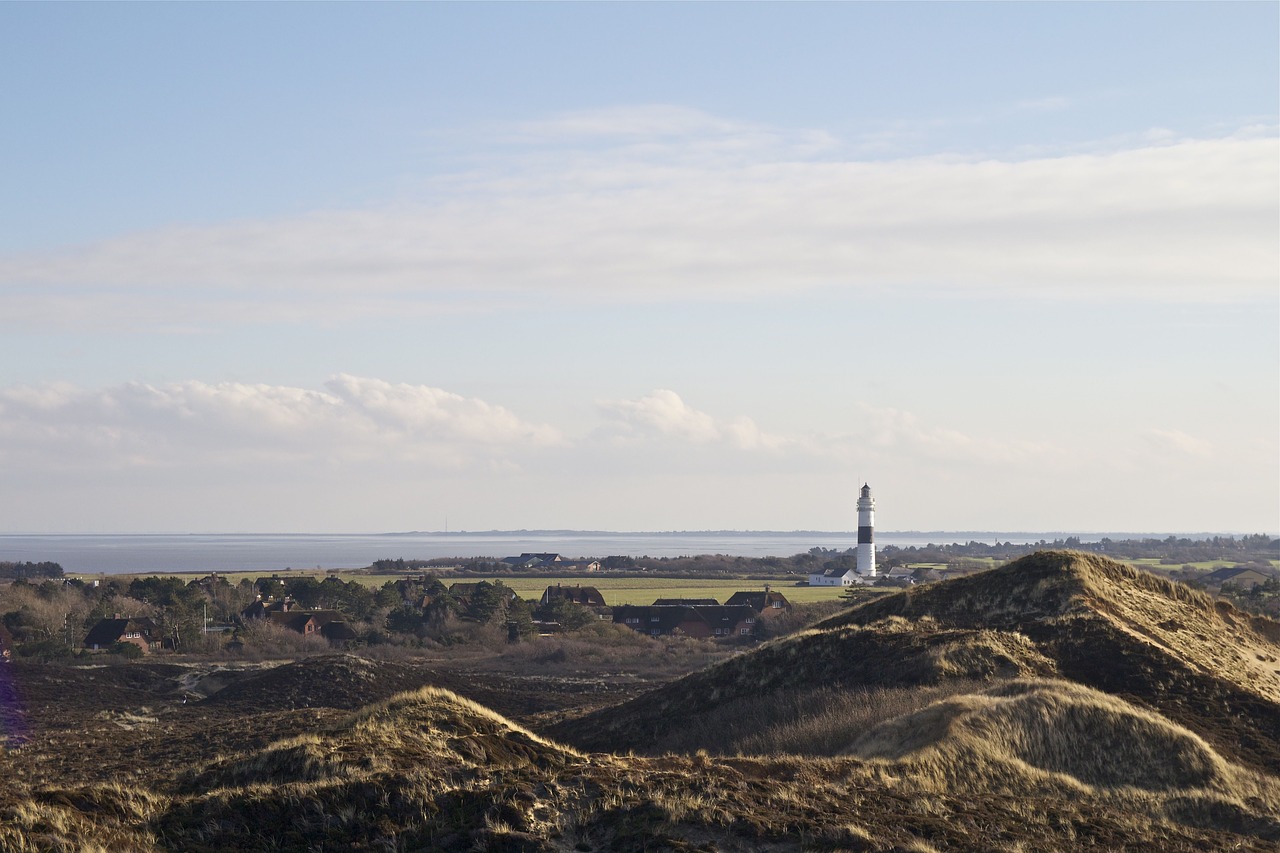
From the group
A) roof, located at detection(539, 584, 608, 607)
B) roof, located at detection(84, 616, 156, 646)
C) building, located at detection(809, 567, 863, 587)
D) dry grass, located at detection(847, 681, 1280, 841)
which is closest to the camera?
dry grass, located at detection(847, 681, 1280, 841)

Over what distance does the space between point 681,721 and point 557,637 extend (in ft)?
210

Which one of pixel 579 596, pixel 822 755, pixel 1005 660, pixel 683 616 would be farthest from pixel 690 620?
pixel 822 755

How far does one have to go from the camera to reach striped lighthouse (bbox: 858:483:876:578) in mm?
162125

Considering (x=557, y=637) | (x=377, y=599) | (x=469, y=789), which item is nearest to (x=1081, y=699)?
(x=469, y=789)

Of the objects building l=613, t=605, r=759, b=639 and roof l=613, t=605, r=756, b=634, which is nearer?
building l=613, t=605, r=759, b=639

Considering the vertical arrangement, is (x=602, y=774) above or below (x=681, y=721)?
above

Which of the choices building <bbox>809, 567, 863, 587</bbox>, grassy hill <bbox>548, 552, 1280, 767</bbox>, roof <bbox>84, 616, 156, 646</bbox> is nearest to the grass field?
building <bbox>809, 567, 863, 587</bbox>

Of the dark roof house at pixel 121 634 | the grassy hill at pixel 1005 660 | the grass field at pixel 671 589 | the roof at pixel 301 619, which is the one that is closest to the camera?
the grassy hill at pixel 1005 660

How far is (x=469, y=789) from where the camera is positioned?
20453 mm

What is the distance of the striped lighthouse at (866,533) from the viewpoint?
16212 centimetres

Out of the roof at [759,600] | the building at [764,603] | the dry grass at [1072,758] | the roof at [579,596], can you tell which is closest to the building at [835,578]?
the roof at [759,600]

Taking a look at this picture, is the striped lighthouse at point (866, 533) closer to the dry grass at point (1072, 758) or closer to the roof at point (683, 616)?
the roof at point (683, 616)

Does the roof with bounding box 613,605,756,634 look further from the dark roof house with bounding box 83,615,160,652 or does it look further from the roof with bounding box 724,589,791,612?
the dark roof house with bounding box 83,615,160,652

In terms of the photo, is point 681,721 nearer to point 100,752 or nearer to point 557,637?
point 100,752
